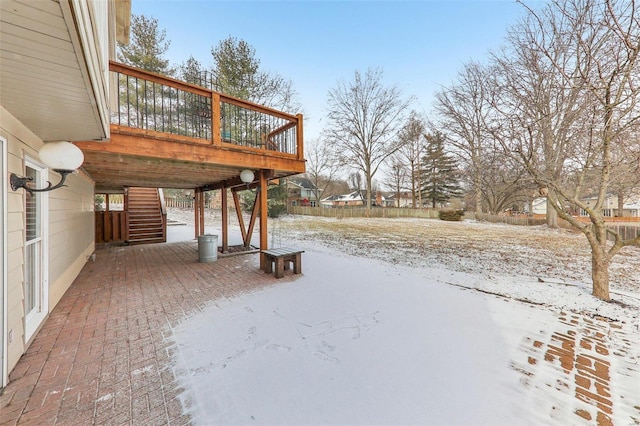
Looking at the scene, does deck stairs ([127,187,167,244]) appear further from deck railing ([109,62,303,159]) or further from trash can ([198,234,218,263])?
deck railing ([109,62,303,159])

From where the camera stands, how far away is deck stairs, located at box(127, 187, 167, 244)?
931 centimetres

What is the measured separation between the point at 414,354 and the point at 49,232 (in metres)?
4.96

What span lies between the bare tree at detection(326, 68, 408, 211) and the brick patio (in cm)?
1956

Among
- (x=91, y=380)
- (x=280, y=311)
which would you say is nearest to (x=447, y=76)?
(x=280, y=311)

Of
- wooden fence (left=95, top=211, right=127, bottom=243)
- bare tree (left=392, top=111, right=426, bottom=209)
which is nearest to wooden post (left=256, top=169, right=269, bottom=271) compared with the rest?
wooden fence (left=95, top=211, right=127, bottom=243)

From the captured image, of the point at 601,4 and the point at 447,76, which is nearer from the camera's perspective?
the point at 601,4

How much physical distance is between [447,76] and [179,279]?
301 inches

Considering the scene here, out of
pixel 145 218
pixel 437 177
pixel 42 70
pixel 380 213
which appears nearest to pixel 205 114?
pixel 42 70

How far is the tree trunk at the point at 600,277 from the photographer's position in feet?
13.3

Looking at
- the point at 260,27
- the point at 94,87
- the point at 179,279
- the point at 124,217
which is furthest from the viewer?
the point at 260,27

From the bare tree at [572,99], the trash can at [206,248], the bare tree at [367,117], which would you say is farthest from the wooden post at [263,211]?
the bare tree at [367,117]

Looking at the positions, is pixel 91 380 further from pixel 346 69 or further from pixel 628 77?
pixel 346 69

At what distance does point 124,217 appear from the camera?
932cm

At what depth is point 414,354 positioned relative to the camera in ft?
8.20
